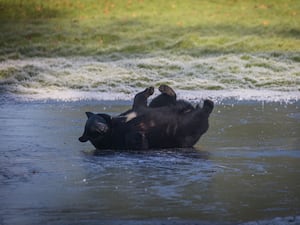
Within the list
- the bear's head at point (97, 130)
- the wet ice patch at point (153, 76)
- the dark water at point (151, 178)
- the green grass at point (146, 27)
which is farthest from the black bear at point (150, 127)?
the green grass at point (146, 27)

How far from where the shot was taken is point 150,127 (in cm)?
880

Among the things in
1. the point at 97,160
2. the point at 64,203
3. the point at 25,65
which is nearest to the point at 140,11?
the point at 25,65

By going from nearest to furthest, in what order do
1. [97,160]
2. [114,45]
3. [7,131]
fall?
[97,160], [7,131], [114,45]

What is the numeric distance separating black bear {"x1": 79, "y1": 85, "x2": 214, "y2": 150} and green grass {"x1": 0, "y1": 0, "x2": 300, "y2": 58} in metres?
10.2

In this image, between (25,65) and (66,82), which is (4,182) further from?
(25,65)

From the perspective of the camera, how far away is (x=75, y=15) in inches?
866

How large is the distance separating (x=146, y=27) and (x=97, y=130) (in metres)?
12.5

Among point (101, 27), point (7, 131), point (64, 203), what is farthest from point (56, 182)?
point (101, 27)

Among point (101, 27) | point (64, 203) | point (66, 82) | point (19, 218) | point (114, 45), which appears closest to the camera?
point (19, 218)

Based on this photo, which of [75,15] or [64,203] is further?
[75,15]

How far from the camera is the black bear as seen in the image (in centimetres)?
870

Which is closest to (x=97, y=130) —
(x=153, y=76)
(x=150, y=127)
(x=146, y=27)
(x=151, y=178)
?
(x=150, y=127)

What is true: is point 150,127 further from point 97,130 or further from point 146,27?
point 146,27

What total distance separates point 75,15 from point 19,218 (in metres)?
16.6
